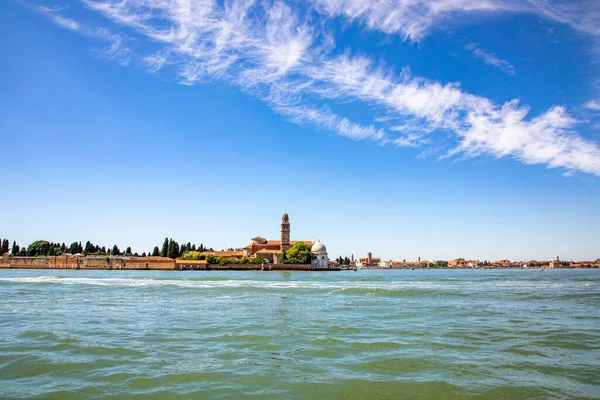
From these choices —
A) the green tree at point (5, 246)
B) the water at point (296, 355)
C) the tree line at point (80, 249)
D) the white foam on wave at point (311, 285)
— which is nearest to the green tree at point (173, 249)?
the tree line at point (80, 249)

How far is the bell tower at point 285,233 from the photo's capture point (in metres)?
97.9

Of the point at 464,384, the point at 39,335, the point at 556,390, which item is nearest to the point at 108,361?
the point at 39,335

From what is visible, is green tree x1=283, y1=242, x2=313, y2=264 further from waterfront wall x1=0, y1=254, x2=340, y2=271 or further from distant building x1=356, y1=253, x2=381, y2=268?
distant building x1=356, y1=253, x2=381, y2=268

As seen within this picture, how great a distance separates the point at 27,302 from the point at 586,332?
60.0 ft

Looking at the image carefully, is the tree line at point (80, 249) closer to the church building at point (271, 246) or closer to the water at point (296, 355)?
the church building at point (271, 246)

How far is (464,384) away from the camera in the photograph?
5.70 metres

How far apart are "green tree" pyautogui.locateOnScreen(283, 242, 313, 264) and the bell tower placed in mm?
4802

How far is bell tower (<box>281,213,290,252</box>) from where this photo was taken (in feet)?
321

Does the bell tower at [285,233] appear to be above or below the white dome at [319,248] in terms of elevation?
above

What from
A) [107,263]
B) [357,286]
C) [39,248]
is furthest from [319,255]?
[357,286]

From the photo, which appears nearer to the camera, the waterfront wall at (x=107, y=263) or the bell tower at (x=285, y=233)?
the waterfront wall at (x=107, y=263)

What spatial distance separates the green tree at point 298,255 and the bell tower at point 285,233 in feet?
15.8

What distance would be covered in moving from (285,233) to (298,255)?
29.8ft

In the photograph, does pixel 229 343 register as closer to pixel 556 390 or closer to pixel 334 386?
pixel 334 386
